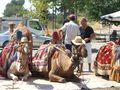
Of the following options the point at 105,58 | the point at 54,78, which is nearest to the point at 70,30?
the point at 105,58

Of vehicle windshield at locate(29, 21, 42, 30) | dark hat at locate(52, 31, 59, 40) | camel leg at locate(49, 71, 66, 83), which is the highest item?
dark hat at locate(52, 31, 59, 40)

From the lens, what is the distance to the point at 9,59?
1134cm

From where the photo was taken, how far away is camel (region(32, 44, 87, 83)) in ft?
34.9

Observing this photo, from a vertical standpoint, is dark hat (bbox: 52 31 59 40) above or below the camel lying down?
above

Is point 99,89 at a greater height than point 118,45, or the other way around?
point 118,45

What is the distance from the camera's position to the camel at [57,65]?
10641mm

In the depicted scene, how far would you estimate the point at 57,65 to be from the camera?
10.9 meters

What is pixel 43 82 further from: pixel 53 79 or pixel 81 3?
pixel 81 3

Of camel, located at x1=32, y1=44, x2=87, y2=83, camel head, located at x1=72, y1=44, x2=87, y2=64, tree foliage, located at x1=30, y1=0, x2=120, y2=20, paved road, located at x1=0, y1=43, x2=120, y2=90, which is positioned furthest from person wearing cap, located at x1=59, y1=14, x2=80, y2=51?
tree foliage, located at x1=30, y1=0, x2=120, y2=20

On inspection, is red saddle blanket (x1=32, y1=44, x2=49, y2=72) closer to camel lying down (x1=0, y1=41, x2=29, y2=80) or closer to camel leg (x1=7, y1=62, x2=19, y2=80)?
camel lying down (x1=0, y1=41, x2=29, y2=80)

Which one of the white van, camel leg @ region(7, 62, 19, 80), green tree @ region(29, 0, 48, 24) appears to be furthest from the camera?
green tree @ region(29, 0, 48, 24)

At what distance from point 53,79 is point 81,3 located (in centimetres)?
1935

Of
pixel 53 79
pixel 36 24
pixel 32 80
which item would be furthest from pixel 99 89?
pixel 36 24

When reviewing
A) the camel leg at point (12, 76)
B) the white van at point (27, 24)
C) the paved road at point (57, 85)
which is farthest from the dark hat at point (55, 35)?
the white van at point (27, 24)
